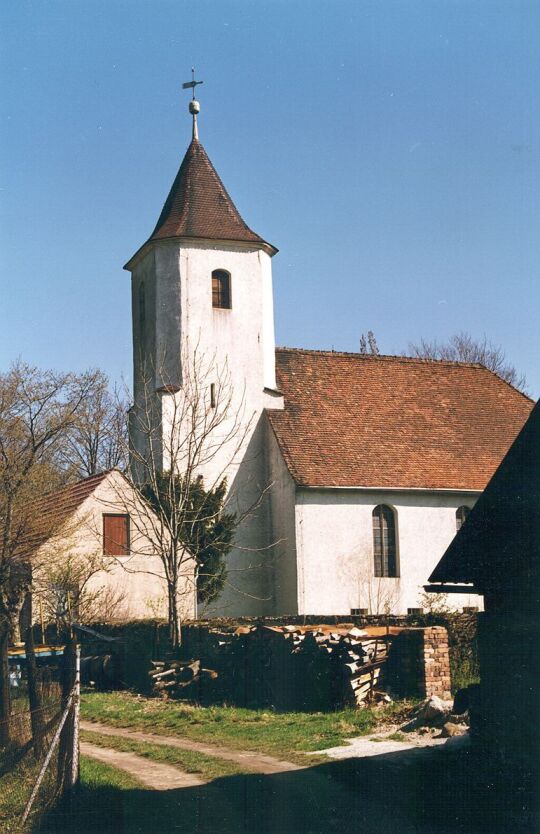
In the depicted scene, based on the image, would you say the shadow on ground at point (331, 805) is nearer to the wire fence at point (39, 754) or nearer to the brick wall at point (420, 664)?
the wire fence at point (39, 754)

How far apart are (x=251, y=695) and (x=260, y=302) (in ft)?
62.7

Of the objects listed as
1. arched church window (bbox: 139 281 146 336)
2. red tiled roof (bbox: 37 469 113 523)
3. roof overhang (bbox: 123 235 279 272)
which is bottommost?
red tiled roof (bbox: 37 469 113 523)

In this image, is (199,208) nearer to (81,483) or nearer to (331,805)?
(81,483)

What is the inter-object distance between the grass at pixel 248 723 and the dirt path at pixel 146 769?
147cm

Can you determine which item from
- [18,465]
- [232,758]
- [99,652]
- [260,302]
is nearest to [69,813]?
[232,758]

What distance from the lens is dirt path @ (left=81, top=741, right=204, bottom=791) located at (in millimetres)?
11656

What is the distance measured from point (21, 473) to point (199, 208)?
557 inches

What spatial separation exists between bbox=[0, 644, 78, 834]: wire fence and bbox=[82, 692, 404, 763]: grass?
3.46 metres

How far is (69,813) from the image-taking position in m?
10.3

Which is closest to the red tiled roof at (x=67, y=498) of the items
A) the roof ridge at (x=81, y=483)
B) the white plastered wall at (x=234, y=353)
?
the roof ridge at (x=81, y=483)

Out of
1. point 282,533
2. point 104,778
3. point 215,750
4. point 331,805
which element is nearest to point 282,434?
point 282,533

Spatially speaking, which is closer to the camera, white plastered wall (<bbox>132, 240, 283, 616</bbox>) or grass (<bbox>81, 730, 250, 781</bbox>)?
grass (<bbox>81, 730, 250, 781</bbox>)

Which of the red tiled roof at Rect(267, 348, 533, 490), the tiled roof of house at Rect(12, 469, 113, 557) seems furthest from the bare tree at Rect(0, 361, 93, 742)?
the red tiled roof at Rect(267, 348, 533, 490)

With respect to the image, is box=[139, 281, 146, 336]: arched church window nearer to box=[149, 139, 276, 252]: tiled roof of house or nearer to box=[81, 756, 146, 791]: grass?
box=[149, 139, 276, 252]: tiled roof of house
